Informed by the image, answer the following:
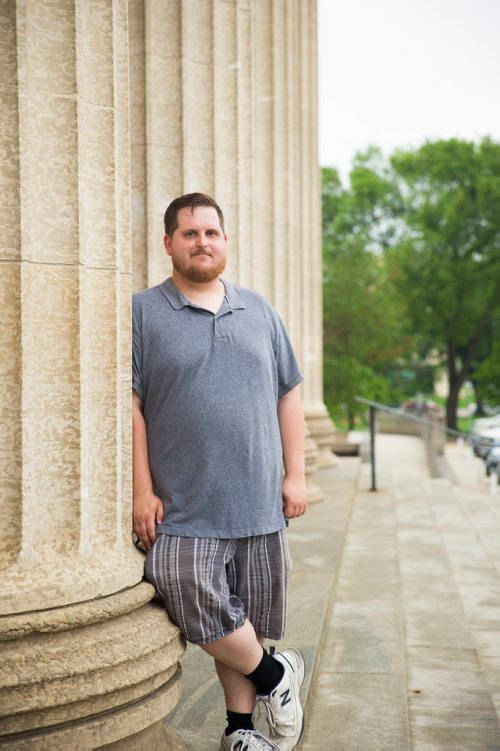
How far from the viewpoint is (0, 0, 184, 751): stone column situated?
319 centimetres

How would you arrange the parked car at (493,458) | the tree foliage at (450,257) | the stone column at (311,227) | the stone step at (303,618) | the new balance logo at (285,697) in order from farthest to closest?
the tree foliage at (450,257) → the parked car at (493,458) → the stone column at (311,227) → the stone step at (303,618) → the new balance logo at (285,697)

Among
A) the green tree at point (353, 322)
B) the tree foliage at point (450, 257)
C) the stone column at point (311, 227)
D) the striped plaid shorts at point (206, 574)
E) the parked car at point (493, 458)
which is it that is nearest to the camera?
the striped plaid shorts at point (206, 574)

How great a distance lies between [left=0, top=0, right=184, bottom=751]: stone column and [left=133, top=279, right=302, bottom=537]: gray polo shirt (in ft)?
0.94

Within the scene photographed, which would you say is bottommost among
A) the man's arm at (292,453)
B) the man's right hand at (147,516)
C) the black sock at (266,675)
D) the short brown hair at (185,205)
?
the black sock at (266,675)

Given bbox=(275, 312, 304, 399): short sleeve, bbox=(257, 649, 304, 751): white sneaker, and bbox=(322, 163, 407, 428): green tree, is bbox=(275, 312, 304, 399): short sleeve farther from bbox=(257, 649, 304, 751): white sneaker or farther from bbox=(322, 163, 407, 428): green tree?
bbox=(322, 163, 407, 428): green tree

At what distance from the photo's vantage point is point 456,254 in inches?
1815

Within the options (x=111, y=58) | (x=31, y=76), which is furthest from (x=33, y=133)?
(x=111, y=58)

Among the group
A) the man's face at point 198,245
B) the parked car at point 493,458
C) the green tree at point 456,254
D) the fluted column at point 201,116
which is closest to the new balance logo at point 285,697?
the man's face at point 198,245

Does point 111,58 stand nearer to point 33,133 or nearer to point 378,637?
point 33,133

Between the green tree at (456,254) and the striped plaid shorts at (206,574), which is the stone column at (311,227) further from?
the green tree at (456,254)

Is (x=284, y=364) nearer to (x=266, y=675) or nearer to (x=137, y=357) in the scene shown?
(x=137, y=357)

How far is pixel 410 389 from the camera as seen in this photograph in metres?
64.6

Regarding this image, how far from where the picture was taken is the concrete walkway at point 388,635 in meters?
4.77

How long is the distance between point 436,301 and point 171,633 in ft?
142
